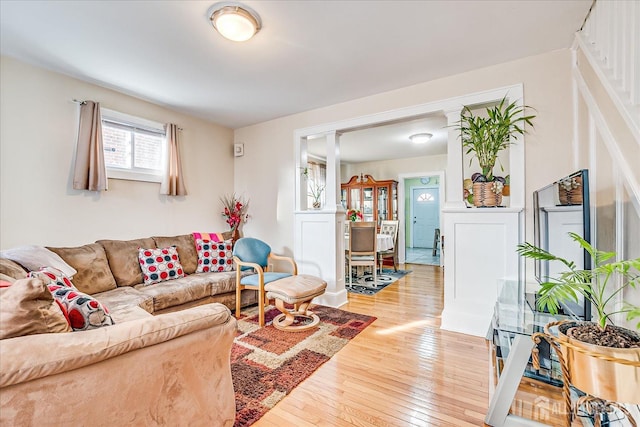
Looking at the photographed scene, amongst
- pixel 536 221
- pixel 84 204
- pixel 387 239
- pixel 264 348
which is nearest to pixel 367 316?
pixel 264 348

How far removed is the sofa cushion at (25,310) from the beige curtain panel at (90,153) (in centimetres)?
229

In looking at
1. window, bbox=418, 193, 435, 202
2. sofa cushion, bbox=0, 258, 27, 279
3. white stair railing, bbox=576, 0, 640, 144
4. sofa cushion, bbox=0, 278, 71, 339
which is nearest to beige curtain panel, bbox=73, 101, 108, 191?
sofa cushion, bbox=0, 258, 27, 279

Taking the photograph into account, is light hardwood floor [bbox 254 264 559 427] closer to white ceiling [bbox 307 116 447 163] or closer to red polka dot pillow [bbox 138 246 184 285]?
red polka dot pillow [bbox 138 246 184 285]

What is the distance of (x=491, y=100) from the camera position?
262 cm

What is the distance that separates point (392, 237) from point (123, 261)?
173 inches

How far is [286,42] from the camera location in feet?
7.30

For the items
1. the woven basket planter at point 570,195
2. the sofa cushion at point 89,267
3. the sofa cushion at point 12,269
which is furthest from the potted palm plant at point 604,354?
the sofa cushion at point 89,267

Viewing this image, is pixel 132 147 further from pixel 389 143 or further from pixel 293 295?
pixel 389 143

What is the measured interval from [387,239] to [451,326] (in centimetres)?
261

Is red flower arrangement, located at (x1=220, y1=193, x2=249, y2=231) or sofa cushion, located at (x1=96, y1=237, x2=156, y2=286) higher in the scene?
red flower arrangement, located at (x1=220, y1=193, x2=249, y2=231)

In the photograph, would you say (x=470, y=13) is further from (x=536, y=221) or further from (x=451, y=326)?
(x=451, y=326)

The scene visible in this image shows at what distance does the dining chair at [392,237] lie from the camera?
5521 mm

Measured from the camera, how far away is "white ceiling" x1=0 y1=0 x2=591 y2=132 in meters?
1.87

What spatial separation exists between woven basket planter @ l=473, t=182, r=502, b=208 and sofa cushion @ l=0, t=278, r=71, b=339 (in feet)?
9.50
